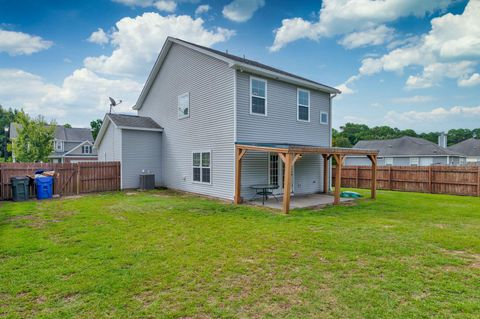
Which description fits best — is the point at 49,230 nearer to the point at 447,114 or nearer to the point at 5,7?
the point at 5,7

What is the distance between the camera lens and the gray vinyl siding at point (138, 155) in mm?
13938

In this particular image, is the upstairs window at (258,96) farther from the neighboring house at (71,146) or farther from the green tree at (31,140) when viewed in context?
the neighboring house at (71,146)

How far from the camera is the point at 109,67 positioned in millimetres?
19094

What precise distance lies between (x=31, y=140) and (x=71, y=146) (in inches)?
639

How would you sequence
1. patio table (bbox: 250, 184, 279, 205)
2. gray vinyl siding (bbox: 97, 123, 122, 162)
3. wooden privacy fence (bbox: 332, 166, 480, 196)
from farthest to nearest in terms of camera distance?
gray vinyl siding (bbox: 97, 123, 122, 162)
wooden privacy fence (bbox: 332, 166, 480, 196)
patio table (bbox: 250, 184, 279, 205)

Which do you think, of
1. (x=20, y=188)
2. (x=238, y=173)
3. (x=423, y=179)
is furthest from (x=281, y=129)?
(x=20, y=188)

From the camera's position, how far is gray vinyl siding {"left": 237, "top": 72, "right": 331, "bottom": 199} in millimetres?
10641

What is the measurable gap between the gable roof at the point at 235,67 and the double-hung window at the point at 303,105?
392 mm

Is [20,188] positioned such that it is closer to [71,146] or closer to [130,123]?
[130,123]

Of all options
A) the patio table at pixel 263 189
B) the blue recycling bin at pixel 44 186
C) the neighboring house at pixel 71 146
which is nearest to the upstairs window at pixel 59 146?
the neighboring house at pixel 71 146

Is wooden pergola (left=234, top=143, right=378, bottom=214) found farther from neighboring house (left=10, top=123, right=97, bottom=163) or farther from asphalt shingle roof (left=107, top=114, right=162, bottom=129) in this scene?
neighboring house (left=10, top=123, right=97, bottom=163)

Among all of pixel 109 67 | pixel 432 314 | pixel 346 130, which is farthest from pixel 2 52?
pixel 346 130

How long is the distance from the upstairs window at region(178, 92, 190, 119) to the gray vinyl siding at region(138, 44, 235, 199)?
240 millimetres

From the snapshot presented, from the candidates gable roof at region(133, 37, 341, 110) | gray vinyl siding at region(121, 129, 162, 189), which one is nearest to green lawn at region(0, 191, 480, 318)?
gable roof at region(133, 37, 341, 110)
